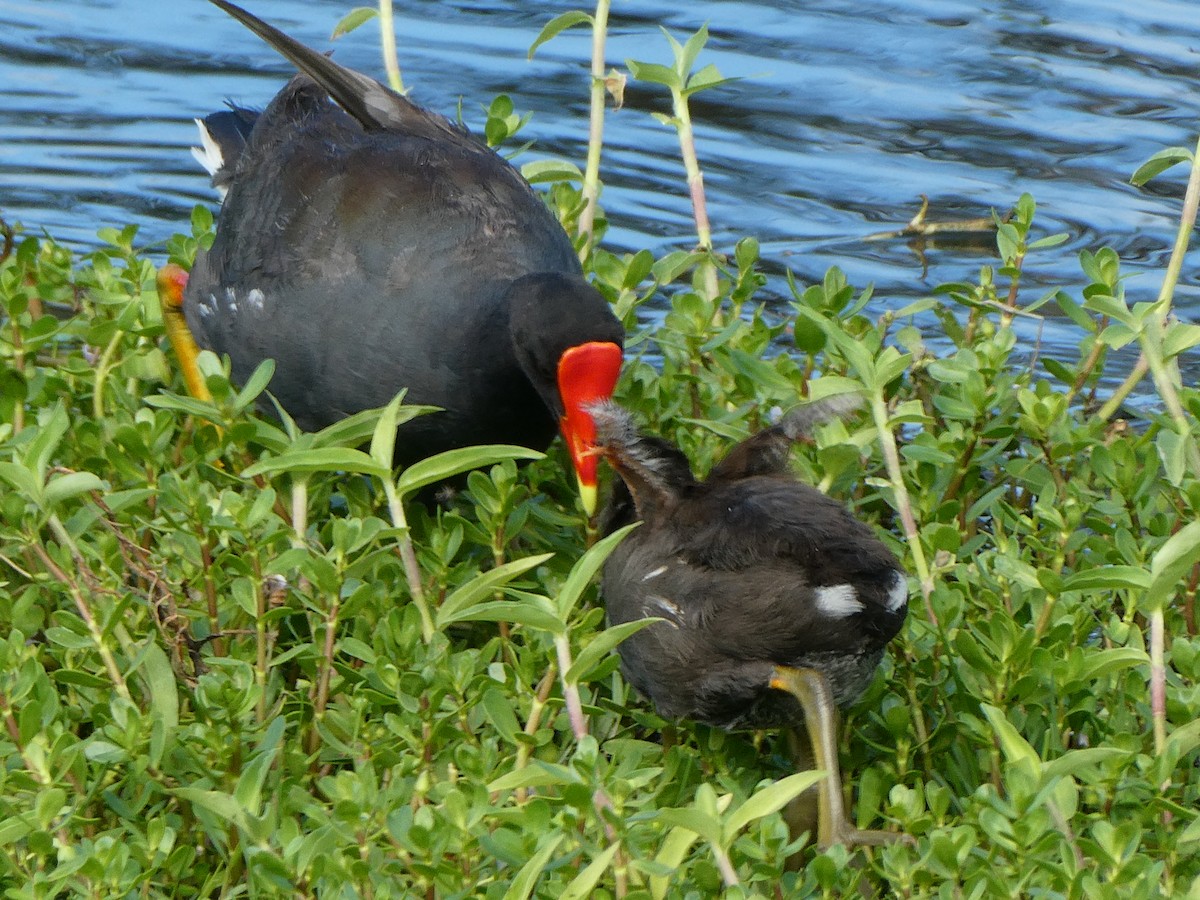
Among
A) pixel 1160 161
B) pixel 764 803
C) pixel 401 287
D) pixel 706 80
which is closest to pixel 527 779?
pixel 764 803

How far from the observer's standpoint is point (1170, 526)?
10.7ft

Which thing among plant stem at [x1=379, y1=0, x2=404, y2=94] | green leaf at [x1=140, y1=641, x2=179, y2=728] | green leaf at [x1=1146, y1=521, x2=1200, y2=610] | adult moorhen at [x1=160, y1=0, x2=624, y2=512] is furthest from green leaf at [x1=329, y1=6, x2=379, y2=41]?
green leaf at [x1=1146, y1=521, x2=1200, y2=610]

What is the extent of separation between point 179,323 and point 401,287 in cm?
87

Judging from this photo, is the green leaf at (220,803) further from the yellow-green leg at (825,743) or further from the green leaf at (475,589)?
the yellow-green leg at (825,743)

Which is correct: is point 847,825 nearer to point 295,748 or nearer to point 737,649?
point 737,649

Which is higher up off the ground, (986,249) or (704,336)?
(704,336)

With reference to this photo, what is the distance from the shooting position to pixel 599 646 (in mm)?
2281

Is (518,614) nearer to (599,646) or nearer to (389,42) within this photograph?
(599,646)

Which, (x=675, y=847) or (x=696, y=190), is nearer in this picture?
(x=675, y=847)

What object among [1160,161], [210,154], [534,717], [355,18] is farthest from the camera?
[210,154]

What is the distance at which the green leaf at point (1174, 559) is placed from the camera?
2301 millimetres

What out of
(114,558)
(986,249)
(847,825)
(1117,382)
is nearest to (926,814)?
(847,825)

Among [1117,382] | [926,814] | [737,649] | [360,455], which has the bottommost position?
[1117,382]

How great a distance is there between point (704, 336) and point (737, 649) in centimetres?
134
